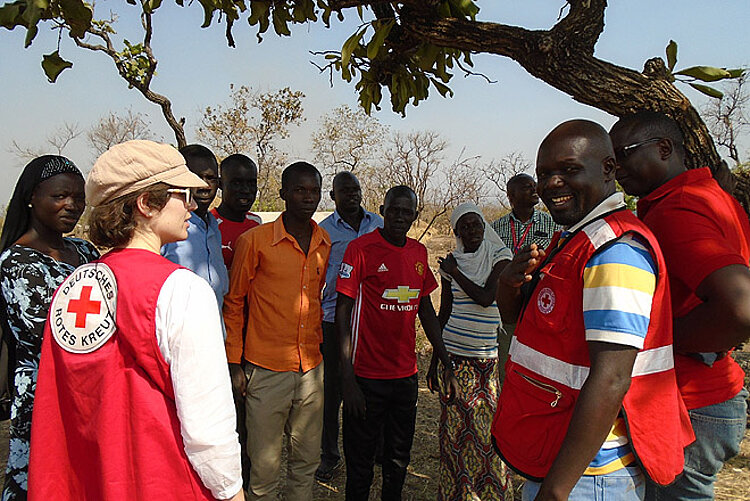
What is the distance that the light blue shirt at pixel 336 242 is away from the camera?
13.9 ft

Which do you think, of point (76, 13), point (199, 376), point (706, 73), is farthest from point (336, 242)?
point (199, 376)

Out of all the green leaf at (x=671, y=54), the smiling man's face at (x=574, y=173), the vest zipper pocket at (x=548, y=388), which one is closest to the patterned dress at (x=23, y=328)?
the vest zipper pocket at (x=548, y=388)

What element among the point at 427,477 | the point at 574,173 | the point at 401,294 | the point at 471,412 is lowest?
the point at 427,477

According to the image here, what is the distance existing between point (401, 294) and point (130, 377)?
2.04 metres

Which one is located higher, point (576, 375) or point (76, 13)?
point (76, 13)

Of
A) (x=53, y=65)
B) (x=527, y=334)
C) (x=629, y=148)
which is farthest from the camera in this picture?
(x=53, y=65)

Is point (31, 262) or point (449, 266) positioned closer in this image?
point (31, 262)

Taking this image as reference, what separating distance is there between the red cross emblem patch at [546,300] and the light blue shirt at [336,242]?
2.70 meters

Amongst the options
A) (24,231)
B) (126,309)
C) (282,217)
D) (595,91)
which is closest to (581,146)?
(595,91)

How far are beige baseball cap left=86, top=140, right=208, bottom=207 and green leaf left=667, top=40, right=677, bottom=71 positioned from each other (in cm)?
239

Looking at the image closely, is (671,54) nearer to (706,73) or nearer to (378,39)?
(706,73)

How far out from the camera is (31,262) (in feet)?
7.49

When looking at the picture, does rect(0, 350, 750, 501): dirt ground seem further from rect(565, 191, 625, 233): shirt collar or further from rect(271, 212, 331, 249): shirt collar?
rect(565, 191, 625, 233): shirt collar

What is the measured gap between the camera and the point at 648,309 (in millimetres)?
1438
